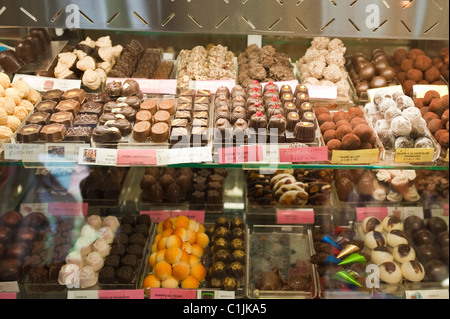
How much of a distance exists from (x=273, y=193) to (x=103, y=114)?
3.59 feet

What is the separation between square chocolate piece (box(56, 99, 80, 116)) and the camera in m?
2.14

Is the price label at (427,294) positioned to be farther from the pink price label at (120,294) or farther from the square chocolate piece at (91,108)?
the square chocolate piece at (91,108)

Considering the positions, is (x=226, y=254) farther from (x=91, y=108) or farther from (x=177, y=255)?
(x=91, y=108)

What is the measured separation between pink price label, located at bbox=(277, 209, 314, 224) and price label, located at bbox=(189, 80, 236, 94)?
785 millimetres

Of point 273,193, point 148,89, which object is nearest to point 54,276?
point 148,89

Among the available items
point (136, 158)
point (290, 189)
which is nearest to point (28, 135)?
point (136, 158)

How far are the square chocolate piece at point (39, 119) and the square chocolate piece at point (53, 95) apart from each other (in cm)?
15

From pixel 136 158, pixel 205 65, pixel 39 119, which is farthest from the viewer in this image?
pixel 205 65

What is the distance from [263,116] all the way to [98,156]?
75 centimetres

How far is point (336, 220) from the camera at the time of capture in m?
2.67

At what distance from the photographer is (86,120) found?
2.08 metres

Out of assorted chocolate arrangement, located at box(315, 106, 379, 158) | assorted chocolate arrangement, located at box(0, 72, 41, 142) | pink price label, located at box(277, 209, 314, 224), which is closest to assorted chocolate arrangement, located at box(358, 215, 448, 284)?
pink price label, located at box(277, 209, 314, 224)

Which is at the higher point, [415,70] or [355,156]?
[415,70]

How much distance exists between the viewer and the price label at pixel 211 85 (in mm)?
2443
